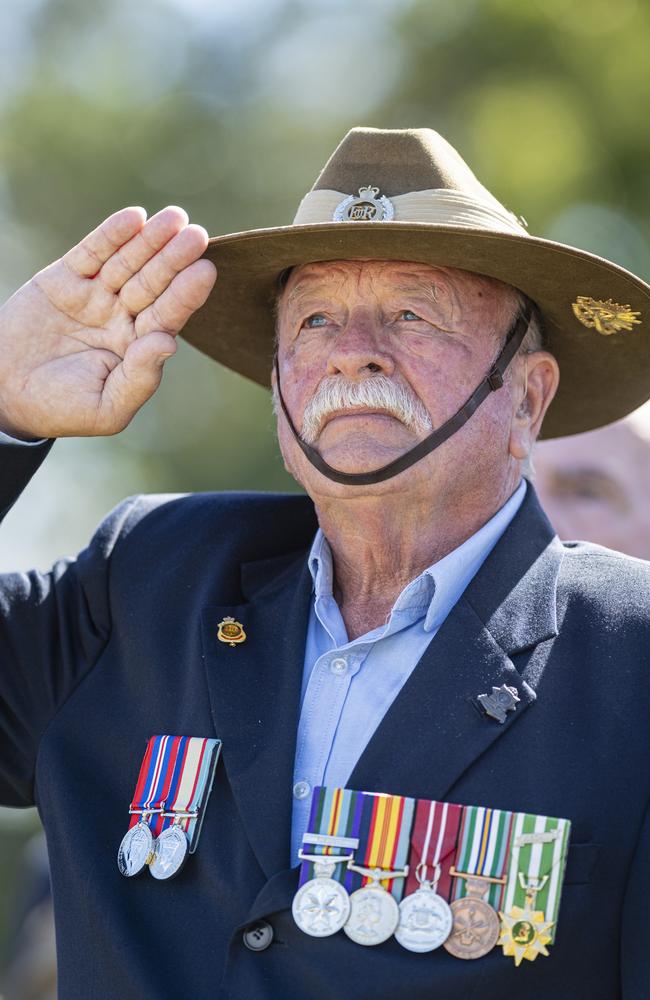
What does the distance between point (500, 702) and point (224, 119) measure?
32.7 feet

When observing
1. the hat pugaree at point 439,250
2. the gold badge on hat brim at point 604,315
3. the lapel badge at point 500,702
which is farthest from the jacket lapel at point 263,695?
the gold badge on hat brim at point 604,315

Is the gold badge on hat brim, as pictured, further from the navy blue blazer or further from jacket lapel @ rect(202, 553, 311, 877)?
jacket lapel @ rect(202, 553, 311, 877)

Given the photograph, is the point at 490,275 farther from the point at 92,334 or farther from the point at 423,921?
the point at 423,921

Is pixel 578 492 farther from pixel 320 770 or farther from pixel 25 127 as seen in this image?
pixel 25 127

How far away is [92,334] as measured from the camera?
11.6 feet

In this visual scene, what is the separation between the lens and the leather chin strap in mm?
3297

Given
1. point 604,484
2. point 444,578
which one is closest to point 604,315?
point 444,578

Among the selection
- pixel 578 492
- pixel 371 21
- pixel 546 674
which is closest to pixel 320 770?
pixel 546 674

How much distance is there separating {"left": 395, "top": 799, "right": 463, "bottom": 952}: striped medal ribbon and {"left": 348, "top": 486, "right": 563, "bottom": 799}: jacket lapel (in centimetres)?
5

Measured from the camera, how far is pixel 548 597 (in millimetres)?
3238

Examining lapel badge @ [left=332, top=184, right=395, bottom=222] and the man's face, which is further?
lapel badge @ [left=332, top=184, right=395, bottom=222]

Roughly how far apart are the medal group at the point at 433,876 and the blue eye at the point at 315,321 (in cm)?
120

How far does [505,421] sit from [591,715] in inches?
33.2

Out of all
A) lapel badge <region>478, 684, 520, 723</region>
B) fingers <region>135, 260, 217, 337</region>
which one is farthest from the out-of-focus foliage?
lapel badge <region>478, 684, 520, 723</region>
